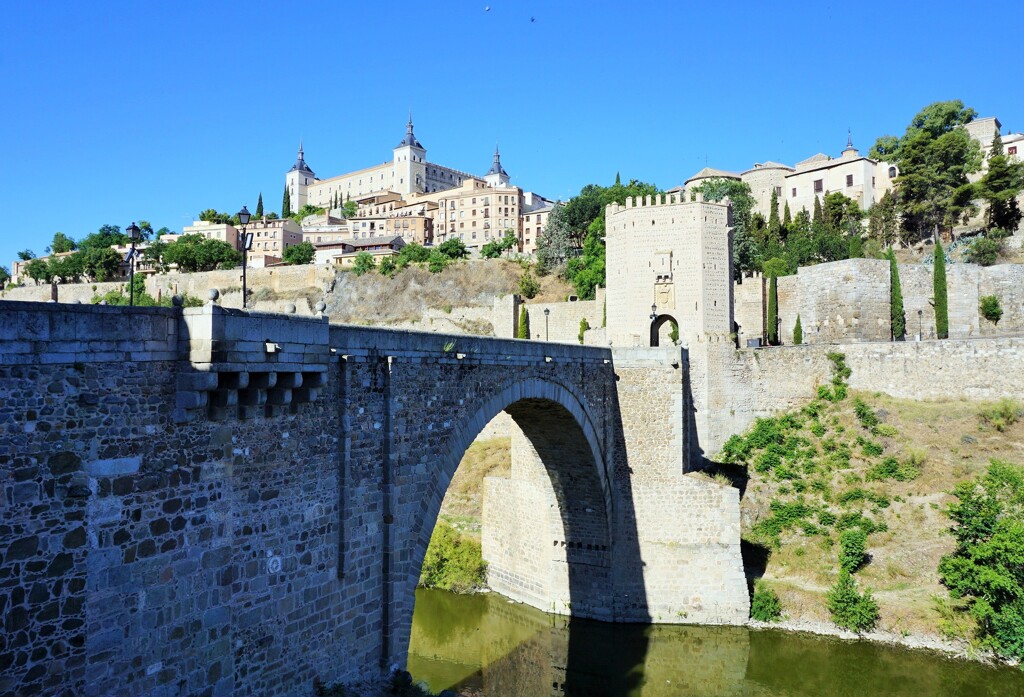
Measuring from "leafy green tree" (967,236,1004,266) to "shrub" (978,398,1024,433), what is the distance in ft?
51.8

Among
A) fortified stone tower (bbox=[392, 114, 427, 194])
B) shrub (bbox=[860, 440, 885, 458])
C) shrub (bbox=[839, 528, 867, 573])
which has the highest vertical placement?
fortified stone tower (bbox=[392, 114, 427, 194])

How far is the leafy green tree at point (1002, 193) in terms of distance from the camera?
39500 millimetres

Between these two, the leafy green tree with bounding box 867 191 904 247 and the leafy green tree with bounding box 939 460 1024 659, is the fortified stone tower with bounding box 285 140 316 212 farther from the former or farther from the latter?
the leafy green tree with bounding box 939 460 1024 659

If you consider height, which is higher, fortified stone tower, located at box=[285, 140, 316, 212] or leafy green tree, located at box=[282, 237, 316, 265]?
fortified stone tower, located at box=[285, 140, 316, 212]

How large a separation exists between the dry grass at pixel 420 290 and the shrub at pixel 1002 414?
3087 centimetres

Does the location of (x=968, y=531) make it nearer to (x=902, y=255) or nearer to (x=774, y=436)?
(x=774, y=436)

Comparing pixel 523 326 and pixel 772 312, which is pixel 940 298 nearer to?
pixel 772 312

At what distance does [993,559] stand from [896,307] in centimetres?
1596

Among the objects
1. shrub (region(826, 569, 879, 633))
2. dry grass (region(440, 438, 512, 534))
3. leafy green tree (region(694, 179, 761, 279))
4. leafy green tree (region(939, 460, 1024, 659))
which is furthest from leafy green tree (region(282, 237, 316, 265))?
leafy green tree (region(939, 460, 1024, 659))

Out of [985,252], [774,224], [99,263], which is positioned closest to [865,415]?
[985,252]

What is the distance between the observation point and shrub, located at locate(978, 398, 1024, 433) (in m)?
22.3

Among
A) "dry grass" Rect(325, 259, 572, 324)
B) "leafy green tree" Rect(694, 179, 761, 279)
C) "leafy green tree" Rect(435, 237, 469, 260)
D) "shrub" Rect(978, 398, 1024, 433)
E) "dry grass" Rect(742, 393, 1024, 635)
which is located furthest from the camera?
"leafy green tree" Rect(435, 237, 469, 260)

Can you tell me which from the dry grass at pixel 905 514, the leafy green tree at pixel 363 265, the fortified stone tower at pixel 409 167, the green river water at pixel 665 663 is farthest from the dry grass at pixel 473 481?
the fortified stone tower at pixel 409 167

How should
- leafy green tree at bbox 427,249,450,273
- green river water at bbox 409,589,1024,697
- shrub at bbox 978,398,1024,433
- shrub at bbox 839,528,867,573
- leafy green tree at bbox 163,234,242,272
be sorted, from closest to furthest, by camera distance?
green river water at bbox 409,589,1024,697 < shrub at bbox 839,528,867,573 < shrub at bbox 978,398,1024,433 < leafy green tree at bbox 427,249,450,273 < leafy green tree at bbox 163,234,242,272
